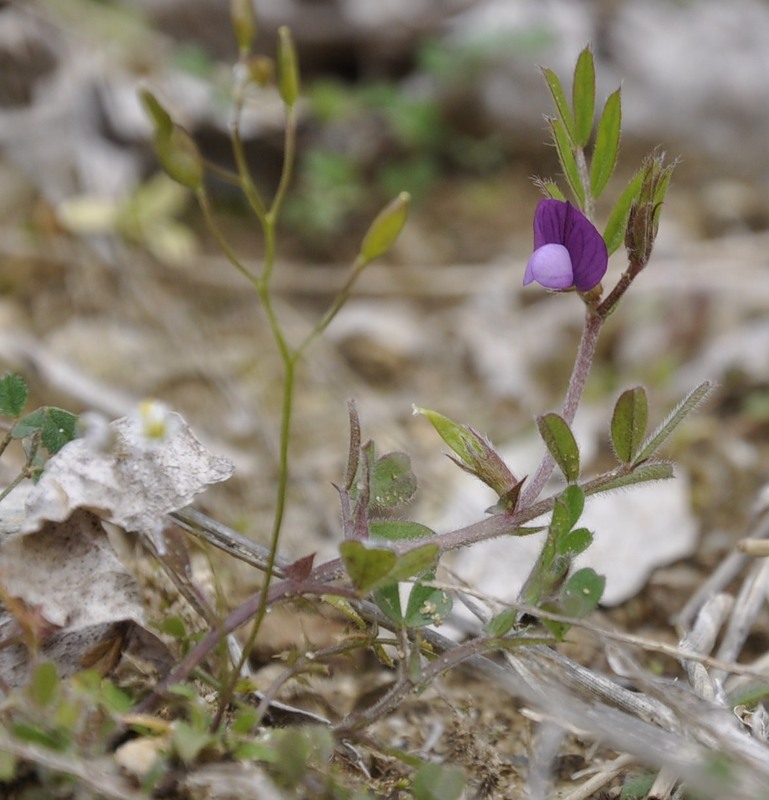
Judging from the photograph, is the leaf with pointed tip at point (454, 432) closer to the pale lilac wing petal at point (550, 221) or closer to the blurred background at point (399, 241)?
the pale lilac wing petal at point (550, 221)

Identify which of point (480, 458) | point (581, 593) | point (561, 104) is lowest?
point (581, 593)

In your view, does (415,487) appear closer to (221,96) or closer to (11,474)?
(11,474)

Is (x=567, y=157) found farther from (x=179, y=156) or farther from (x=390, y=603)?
(x=390, y=603)

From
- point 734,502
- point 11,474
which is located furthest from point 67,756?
point 734,502

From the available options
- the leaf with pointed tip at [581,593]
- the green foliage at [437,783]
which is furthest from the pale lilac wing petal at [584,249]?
the green foliage at [437,783]

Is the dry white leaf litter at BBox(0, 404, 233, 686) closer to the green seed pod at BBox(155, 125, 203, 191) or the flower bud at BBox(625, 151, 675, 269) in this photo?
the green seed pod at BBox(155, 125, 203, 191)

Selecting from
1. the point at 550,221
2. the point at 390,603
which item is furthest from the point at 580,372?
the point at 390,603

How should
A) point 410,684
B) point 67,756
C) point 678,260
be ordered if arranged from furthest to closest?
point 678,260 → point 410,684 → point 67,756
